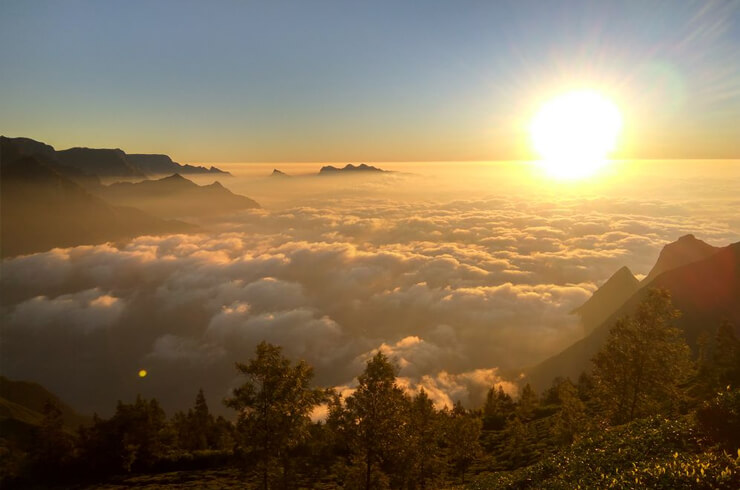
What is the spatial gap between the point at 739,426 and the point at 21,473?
87.6 m

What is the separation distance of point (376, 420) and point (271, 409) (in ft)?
26.3

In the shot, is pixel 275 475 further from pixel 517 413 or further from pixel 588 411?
pixel 517 413

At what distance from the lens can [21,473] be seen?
58219 millimetres

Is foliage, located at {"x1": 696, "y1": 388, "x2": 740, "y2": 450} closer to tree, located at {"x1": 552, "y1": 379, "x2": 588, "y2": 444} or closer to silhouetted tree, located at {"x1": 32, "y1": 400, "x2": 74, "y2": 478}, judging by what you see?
tree, located at {"x1": 552, "y1": 379, "x2": 588, "y2": 444}

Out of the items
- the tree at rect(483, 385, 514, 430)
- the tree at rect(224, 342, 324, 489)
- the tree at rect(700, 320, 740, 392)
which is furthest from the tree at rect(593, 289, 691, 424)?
the tree at rect(483, 385, 514, 430)

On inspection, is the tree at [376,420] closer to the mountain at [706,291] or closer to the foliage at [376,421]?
the foliage at [376,421]

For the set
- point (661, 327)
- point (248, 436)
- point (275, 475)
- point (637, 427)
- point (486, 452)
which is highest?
point (661, 327)

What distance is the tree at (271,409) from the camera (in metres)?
28.3

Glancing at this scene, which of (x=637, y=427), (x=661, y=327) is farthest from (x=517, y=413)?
(x=637, y=427)

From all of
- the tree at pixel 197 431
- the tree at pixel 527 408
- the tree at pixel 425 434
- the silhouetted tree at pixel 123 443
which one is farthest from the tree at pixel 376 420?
the tree at pixel 527 408

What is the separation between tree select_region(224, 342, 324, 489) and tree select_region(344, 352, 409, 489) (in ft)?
10.8

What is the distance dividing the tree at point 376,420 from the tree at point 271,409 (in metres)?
3.28

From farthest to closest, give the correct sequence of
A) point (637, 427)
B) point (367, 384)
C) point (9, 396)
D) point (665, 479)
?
point (9, 396), point (367, 384), point (637, 427), point (665, 479)

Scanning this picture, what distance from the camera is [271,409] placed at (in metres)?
28.0
